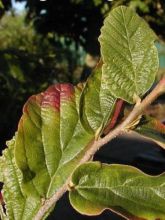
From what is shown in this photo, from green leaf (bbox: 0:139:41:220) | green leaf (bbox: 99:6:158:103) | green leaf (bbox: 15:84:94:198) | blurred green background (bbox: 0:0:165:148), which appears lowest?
blurred green background (bbox: 0:0:165:148)

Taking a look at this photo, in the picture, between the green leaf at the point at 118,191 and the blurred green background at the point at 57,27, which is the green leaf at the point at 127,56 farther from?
the blurred green background at the point at 57,27

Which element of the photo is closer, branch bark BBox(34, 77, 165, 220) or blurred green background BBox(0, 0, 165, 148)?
branch bark BBox(34, 77, 165, 220)

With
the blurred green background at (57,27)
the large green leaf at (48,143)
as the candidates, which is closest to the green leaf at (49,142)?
the large green leaf at (48,143)

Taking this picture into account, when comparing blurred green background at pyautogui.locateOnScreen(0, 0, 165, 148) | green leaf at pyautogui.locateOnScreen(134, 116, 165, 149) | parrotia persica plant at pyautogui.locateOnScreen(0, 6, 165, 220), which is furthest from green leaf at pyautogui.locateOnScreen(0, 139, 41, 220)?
blurred green background at pyautogui.locateOnScreen(0, 0, 165, 148)

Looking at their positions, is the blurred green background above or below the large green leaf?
below

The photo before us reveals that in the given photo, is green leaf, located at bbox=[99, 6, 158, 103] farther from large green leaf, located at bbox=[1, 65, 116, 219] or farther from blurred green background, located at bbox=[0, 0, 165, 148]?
blurred green background, located at bbox=[0, 0, 165, 148]

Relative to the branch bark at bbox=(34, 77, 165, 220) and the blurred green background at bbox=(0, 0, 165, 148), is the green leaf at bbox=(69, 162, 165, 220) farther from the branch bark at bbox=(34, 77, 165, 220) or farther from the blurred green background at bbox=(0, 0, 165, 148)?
the blurred green background at bbox=(0, 0, 165, 148)
